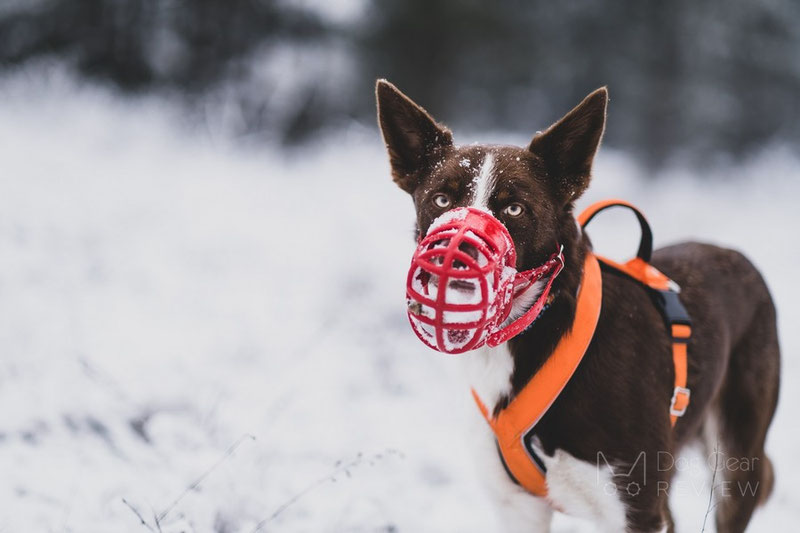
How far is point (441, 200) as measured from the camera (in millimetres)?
2072

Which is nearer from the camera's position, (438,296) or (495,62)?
(438,296)

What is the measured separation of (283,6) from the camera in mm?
11211

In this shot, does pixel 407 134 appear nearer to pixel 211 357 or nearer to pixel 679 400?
pixel 679 400

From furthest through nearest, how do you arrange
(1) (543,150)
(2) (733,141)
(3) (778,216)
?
(2) (733,141)
(3) (778,216)
(1) (543,150)

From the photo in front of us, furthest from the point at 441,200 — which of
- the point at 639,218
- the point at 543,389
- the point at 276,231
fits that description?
the point at 276,231

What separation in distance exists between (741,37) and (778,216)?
244 inches

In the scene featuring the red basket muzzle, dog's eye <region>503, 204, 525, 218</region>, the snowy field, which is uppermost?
dog's eye <region>503, 204, 525, 218</region>

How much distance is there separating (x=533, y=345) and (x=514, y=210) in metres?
0.47

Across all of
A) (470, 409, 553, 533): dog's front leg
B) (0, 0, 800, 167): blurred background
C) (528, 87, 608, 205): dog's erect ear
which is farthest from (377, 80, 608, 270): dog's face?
(0, 0, 800, 167): blurred background

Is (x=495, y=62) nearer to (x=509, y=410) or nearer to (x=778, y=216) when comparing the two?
(x=778, y=216)

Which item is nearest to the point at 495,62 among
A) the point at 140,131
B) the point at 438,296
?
the point at 140,131

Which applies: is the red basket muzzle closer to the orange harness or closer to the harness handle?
the orange harness

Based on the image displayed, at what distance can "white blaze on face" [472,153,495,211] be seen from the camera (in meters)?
1.97

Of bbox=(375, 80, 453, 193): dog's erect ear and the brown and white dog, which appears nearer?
the brown and white dog
